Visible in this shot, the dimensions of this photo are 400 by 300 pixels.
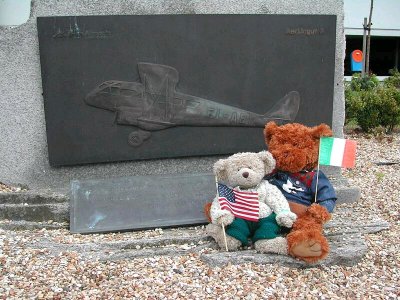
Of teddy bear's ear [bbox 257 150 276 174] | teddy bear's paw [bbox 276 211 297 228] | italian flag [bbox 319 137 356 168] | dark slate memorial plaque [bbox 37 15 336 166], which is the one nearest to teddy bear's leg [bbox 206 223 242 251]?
teddy bear's paw [bbox 276 211 297 228]

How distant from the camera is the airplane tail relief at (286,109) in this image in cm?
434

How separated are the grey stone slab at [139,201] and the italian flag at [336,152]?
3.50 feet

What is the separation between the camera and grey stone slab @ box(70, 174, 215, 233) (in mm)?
3498

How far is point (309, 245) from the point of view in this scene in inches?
108

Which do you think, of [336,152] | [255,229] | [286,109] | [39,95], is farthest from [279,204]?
[39,95]

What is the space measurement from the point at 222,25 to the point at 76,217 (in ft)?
6.83

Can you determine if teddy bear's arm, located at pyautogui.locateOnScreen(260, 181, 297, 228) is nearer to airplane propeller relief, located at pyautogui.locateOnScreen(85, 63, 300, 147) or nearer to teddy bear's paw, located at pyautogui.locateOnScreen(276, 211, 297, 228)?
teddy bear's paw, located at pyautogui.locateOnScreen(276, 211, 297, 228)

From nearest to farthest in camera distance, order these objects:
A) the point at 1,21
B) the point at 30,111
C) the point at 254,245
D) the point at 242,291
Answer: the point at 242,291, the point at 254,245, the point at 30,111, the point at 1,21

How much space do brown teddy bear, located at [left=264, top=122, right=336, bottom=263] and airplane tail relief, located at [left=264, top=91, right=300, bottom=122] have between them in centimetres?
113

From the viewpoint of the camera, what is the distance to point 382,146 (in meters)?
6.59

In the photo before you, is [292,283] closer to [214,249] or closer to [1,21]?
[214,249]

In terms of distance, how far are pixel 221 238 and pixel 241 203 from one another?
265mm

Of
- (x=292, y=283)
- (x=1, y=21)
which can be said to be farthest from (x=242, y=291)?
(x=1, y=21)

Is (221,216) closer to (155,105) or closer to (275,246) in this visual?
(275,246)
